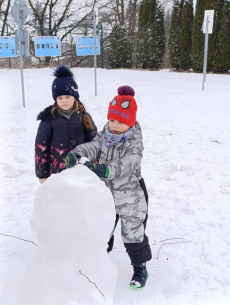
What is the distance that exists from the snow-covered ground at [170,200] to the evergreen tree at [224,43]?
→ 804 cm

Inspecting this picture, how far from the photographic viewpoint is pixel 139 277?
2.37 metres

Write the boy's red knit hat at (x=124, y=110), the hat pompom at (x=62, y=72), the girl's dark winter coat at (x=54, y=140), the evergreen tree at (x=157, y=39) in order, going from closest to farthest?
the boy's red knit hat at (x=124, y=110)
the girl's dark winter coat at (x=54, y=140)
the hat pompom at (x=62, y=72)
the evergreen tree at (x=157, y=39)

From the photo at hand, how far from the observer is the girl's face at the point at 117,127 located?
2145 millimetres

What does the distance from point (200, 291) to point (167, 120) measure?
17.3 ft

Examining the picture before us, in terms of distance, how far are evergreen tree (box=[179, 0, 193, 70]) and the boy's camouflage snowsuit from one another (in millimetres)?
16490

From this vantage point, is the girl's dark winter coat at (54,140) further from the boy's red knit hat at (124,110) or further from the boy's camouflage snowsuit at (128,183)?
the boy's red knit hat at (124,110)

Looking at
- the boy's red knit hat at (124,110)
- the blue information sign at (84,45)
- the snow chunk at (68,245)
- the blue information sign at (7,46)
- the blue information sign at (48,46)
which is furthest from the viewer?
the blue information sign at (48,46)

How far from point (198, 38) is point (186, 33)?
3.96 ft

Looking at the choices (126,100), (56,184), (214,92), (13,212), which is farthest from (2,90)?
(56,184)

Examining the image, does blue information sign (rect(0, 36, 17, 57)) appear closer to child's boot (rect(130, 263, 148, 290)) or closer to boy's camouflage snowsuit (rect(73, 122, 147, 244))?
boy's camouflage snowsuit (rect(73, 122, 147, 244))

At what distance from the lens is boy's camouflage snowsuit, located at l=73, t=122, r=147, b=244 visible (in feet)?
7.05

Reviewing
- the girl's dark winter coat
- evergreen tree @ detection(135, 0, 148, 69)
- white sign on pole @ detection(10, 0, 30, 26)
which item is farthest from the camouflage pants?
evergreen tree @ detection(135, 0, 148, 69)

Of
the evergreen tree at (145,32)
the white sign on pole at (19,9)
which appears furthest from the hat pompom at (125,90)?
the evergreen tree at (145,32)

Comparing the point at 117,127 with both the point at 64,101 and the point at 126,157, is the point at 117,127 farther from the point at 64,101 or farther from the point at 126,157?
the point at 64,101
